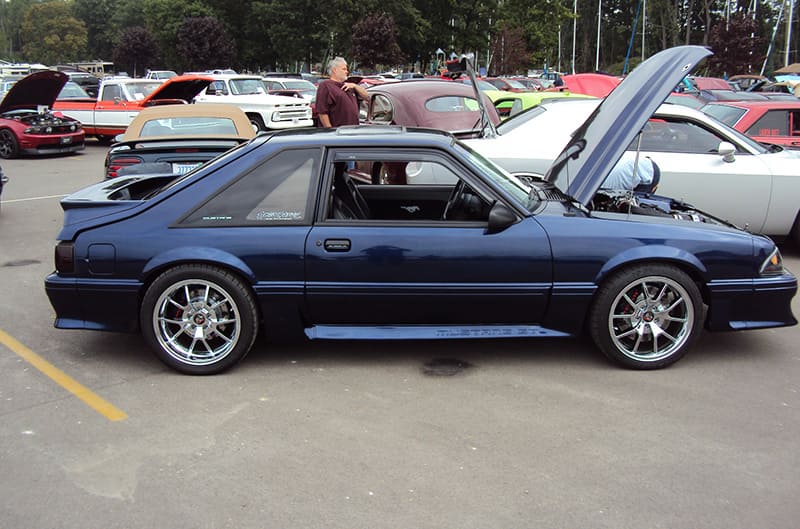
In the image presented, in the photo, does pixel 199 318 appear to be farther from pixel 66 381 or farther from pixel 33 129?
pixel 33 129

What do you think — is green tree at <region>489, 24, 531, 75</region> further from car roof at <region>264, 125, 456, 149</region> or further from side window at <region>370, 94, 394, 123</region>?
car roof at <region>264, 125, 456, 149</region>

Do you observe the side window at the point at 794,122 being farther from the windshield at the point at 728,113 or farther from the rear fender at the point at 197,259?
the rear fender at the point at 197,259

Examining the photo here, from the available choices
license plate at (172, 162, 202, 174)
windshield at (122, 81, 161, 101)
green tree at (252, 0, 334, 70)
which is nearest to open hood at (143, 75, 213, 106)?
windshield at (122, 81, 161, 101)

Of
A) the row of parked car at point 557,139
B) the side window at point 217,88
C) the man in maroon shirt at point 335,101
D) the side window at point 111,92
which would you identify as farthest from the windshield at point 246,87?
the man in maroon shirt at point 335,101

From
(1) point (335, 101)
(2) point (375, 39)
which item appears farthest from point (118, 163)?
(2) point (375, 39)

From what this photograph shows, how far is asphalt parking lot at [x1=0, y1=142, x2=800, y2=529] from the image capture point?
308cm

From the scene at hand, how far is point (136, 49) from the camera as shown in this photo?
241ft

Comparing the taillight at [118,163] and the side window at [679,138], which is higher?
the side window at [679,138]

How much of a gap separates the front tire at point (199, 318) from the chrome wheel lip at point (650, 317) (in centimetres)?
230

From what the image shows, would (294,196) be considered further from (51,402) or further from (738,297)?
(738,297)

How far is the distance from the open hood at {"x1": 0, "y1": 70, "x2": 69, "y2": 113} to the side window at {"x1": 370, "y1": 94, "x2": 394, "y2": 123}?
23.7 feet

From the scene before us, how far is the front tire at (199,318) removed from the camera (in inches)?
A: 173

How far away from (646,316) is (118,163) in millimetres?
6030

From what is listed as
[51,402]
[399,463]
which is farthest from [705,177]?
[51,402]
